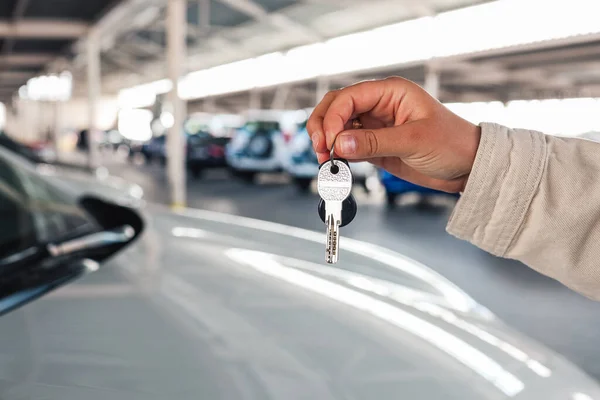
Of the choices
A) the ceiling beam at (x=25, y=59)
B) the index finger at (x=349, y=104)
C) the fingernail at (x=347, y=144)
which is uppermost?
the ceiling beam at (x=25, y=59)

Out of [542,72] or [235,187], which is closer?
[235,187]

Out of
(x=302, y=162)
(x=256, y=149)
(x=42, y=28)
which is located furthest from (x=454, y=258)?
(x=42, y=28)

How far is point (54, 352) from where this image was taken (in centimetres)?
105

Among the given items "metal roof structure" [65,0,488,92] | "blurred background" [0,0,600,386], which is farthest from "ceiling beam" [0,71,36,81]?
"metal roof structure" [65,0,488,92]

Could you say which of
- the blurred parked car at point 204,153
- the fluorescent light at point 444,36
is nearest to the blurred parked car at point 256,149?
the blurred parked car at point 204,153

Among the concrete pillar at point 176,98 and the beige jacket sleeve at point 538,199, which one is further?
the concrete pillar at point 176,98

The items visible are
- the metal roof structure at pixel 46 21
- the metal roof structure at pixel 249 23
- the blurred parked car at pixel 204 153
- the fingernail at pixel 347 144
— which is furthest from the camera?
the blurred parked car at pixel 204 153

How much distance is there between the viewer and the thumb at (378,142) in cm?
79

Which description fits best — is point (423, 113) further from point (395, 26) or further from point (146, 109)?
point (146, 109)

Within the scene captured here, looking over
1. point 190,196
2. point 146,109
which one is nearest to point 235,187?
point 190,196

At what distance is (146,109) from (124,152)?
7031 mm

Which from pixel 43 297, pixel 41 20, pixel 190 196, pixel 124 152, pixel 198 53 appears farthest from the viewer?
pixel 124 152

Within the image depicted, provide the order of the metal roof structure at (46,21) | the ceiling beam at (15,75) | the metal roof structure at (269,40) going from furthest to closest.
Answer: the ceiling beam at (15,75) < the metal roof structure at (269,40) < the metal roof structure at (46,21)

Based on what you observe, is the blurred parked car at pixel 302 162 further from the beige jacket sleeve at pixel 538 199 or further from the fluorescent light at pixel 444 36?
the beige jacket sleeve at pixel 538 199
